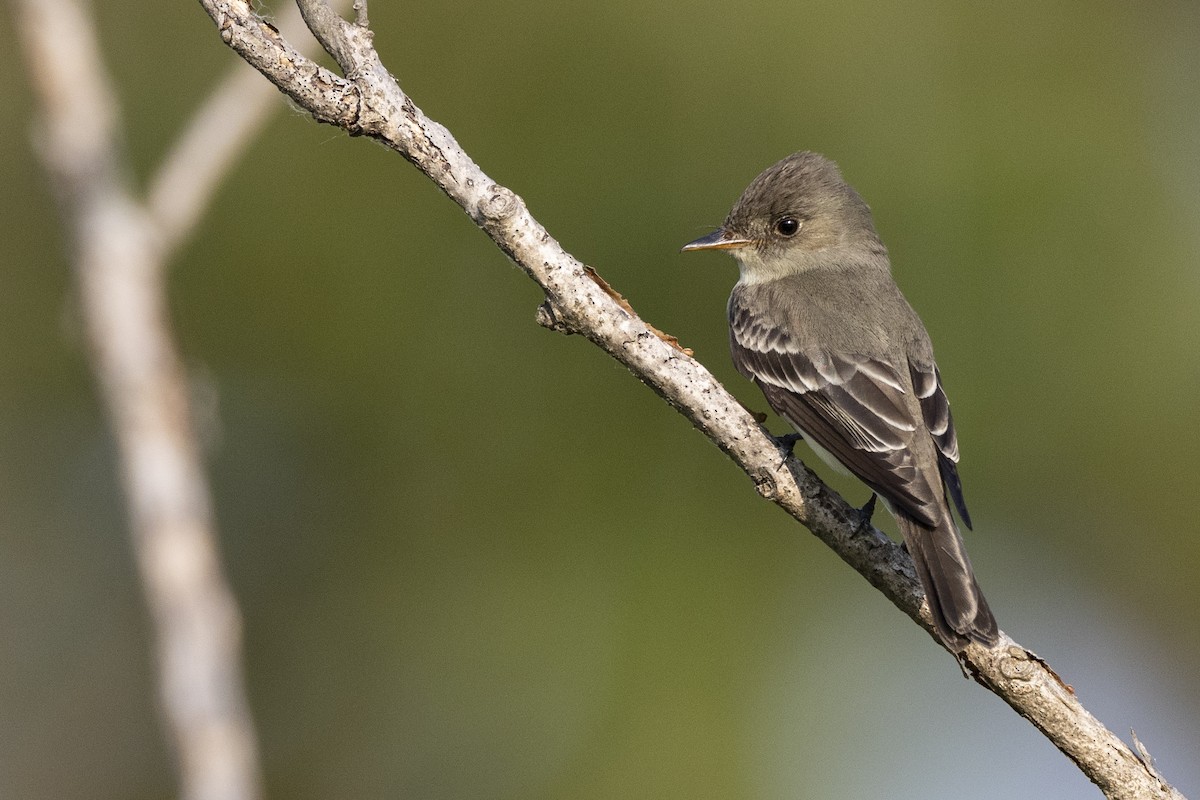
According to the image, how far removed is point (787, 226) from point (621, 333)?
2.15 m

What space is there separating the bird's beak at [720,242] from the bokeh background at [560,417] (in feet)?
2.95

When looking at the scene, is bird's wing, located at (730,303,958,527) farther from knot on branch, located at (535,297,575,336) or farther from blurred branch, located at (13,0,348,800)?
blurred branch, located at (13,0,348,800)

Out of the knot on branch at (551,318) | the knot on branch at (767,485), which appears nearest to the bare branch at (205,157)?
the knot on branch at (551,318)

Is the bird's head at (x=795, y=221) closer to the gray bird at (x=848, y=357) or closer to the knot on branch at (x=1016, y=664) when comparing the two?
the gray bird at (x=848, y=357)

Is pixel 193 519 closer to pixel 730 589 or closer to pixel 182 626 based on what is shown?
pixel 182 626

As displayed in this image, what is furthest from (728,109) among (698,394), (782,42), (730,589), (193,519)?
(193,519)

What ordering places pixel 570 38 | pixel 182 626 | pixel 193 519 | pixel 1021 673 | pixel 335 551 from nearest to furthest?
pixel 182 626
pixel 193 519
pixel 1021 673
pixel 335 551
pixel 570 38

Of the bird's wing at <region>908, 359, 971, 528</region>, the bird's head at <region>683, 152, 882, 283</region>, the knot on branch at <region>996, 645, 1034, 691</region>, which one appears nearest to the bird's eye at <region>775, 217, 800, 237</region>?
the bird's head at <region>683, 152, 882, 283</region>

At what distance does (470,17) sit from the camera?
21.2 ft

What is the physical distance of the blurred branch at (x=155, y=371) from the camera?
2.60m

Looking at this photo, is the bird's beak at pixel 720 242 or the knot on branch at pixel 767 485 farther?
the bird's beak at pixel 720 242

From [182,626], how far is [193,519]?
0.34 meters

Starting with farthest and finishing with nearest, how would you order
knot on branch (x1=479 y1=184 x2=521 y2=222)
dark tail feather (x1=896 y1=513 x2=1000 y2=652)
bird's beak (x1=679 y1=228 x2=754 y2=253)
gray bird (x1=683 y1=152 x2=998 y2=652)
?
1. bird's beak (x1=679 y1=228 x2=754 y2=253)
2. gray bird (x1=683 y1=152 x2=998 y2=652)
3. dark tail feather (x1=896 y1=513 x2=1000 y2=652)
4. knot on branch (x1=479 y1=184 x2=521 y2=222)

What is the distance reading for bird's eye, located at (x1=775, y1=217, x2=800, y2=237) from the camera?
17.5ft
